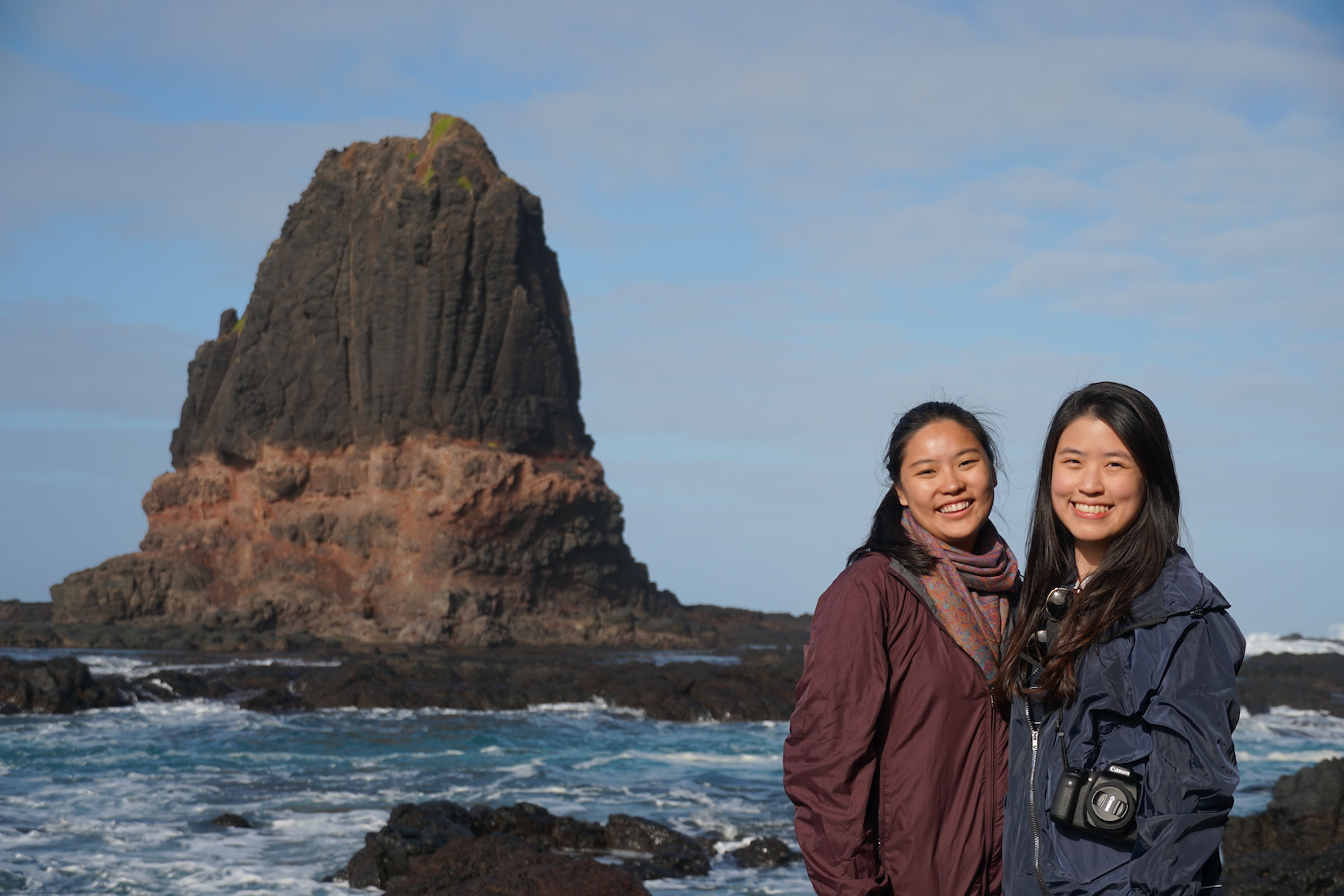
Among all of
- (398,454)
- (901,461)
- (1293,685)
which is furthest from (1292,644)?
(901,461)

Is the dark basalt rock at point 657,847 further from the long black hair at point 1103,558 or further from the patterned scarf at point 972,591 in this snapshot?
the long black hair at point 1103,558

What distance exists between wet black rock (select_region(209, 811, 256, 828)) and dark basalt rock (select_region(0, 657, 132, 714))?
10.7 metres

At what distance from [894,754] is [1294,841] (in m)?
8.54

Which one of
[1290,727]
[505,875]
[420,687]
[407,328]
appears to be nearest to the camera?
[505,875]

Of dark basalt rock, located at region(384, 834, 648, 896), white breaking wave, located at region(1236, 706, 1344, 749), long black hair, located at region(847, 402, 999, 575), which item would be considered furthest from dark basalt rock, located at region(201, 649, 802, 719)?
long black hair, located at region(847, 402, 999, 575)

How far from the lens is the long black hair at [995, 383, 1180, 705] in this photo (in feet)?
7.77

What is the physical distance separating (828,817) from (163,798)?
10831 millimetres

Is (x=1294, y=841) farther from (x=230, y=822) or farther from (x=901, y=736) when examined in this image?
(x=230, y=822)

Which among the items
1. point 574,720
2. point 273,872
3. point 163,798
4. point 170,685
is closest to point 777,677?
point 574,720

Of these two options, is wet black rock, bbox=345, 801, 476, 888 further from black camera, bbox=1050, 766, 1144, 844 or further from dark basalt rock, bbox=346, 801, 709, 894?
black camera, bbox=1050, 766, 1144, 844

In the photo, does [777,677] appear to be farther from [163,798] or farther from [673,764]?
[163,798]

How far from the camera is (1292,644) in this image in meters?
46.9

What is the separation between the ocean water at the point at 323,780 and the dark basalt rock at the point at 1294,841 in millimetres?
2101

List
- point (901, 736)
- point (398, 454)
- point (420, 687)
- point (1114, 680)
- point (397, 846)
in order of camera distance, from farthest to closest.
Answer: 1. point (398, 454)
2. point (420, 687)
3. point (397, 846)
4. point (901, 736)
5. point (1114, 680)
